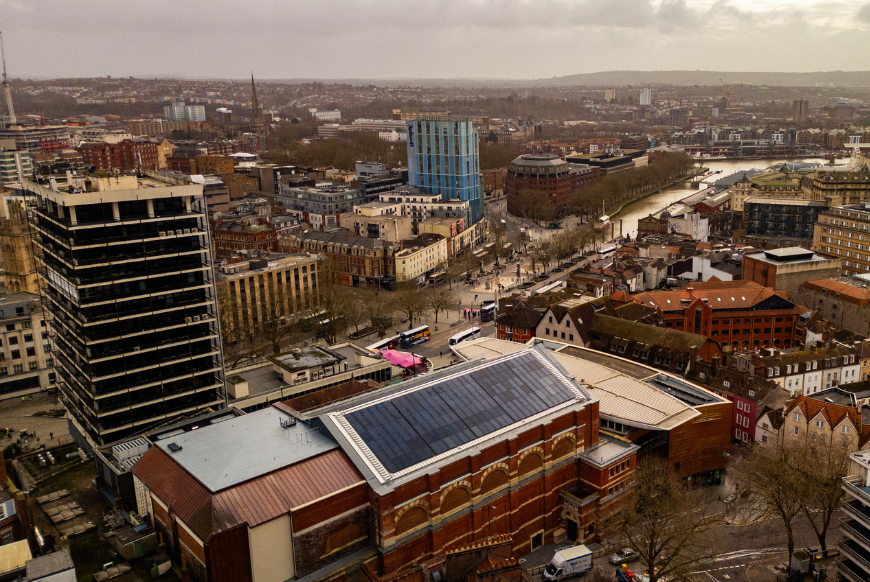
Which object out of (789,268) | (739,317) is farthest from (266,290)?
(789,268)

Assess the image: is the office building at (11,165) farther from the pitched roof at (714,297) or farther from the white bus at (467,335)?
the pitched roof at (714,297)

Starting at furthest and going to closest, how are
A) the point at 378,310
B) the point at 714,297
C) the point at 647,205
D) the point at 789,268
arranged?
the point at 647,205 < the point at 378,310 < the point at 789,268 < the point at 714,297

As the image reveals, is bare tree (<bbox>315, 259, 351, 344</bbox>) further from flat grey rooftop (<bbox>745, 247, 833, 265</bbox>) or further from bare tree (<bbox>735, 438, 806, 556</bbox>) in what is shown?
flat grey rooftop (<bbox>745, 247, 833, 265</bbox>)

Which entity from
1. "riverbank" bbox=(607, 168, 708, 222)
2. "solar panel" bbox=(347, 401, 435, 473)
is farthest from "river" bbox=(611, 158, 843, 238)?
"solar panel" bbox=(347, 401, 435, 473)

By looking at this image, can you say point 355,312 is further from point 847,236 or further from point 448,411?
point 847,236

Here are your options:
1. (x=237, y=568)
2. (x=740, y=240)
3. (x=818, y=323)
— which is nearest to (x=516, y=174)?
(x=740, y=240)
